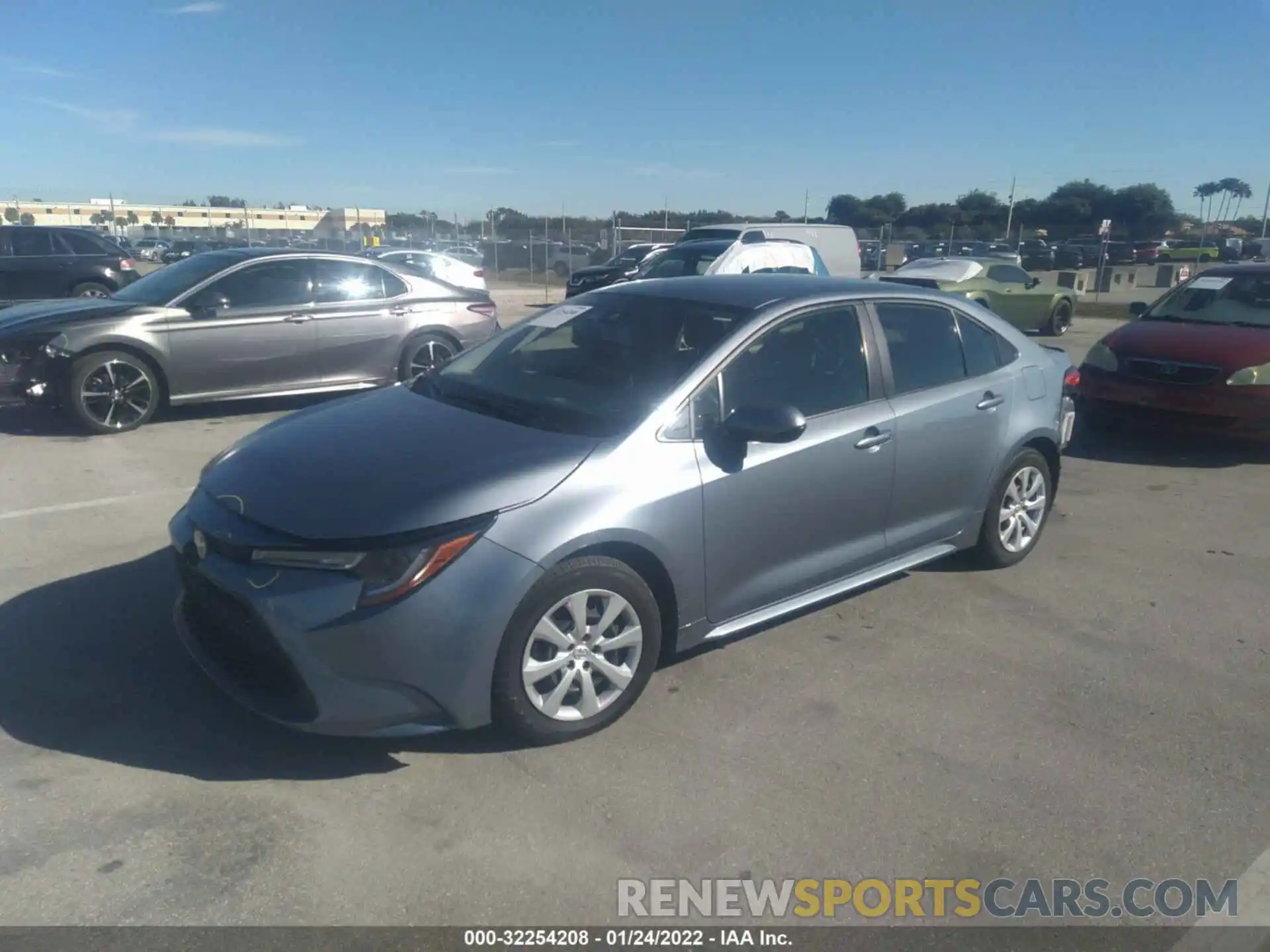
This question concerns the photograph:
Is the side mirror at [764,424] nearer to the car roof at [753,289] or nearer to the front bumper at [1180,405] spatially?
the car roof at [753,289]

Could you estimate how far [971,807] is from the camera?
342cm

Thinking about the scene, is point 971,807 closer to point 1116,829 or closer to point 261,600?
point 1116,829

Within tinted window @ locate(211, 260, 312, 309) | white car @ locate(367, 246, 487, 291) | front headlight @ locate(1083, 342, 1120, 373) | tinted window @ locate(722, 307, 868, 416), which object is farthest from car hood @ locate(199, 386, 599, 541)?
white car @ locate(367, 246, 487, 291)

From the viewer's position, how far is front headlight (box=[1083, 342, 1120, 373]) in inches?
356

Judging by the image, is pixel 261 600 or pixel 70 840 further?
pixel 261 600

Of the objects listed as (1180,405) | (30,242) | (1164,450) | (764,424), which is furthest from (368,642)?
(30,242)

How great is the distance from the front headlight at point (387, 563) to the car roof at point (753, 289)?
6.33 feet

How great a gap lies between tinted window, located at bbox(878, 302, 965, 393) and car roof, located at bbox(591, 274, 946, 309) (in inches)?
4.6

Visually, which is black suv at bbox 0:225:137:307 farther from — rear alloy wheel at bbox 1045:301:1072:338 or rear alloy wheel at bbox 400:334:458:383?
rear alloy wheel at bbox 1045:301:1072:338

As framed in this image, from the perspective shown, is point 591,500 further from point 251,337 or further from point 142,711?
point 251,337

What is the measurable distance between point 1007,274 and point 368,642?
17406 millimetres

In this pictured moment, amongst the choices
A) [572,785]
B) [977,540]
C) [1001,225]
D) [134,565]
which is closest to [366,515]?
[572,785]

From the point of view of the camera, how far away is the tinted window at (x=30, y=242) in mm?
16500

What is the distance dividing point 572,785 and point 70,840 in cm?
158
